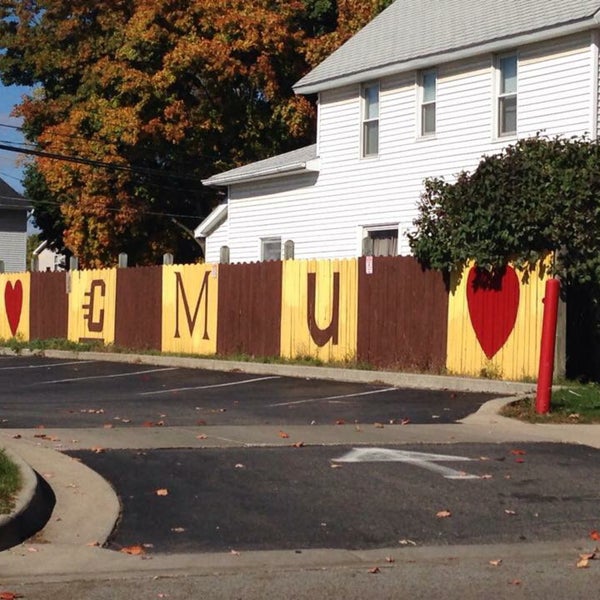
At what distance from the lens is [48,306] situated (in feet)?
103

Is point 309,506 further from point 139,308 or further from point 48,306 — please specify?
point 48,306

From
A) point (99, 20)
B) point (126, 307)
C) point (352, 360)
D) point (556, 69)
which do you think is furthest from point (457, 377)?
point (99, 20)

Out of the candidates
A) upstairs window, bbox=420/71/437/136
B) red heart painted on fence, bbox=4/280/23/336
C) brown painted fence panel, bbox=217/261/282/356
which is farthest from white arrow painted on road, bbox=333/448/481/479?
red heart painted on fence, bbox=4/280/23/336

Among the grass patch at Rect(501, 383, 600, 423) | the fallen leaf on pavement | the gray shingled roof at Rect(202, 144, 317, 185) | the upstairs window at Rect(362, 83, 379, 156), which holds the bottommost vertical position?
the fallen leaf on pavement

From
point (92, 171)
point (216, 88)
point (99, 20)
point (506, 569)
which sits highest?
point (99, 20)

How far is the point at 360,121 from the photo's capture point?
25.7 m

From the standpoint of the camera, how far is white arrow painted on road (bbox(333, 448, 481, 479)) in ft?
34.4

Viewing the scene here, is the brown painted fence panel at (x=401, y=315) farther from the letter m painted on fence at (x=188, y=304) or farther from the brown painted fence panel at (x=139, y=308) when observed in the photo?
the brown painted fence panel at (x=139, y=308)

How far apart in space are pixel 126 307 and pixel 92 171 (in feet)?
36.5

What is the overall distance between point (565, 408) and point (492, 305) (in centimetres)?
426

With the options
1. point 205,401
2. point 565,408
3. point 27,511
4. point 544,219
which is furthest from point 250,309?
point 27,511

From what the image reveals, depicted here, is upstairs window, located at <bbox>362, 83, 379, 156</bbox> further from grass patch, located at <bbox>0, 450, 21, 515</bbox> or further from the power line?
grass patch, located at <bbox>0, 450, 21, 515</bbox>

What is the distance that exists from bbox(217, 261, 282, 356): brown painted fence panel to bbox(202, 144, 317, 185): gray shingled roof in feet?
12.3

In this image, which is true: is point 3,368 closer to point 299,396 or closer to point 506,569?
point 299,396
